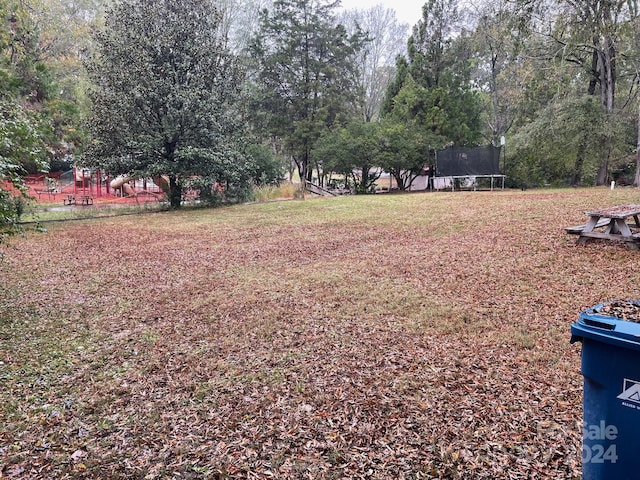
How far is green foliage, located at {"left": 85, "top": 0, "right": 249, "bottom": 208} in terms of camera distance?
11.5 meters

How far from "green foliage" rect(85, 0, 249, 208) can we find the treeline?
4 centimetres

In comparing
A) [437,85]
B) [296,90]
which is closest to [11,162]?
[296,90]

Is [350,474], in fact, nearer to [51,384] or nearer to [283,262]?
[51,384]

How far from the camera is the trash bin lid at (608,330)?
130 cm

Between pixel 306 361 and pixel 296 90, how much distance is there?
63.7ft

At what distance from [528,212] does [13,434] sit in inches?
334

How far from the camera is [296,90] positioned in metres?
20.3

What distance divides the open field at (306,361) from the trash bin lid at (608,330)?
2.53 ft

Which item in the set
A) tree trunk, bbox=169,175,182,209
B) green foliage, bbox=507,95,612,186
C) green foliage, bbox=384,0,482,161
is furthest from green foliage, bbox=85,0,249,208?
green foliage, bbox=507,95,612,186

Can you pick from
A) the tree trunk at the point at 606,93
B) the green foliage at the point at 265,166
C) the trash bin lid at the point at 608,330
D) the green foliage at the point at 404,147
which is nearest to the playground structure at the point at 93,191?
the green foliage at the point at 265,166

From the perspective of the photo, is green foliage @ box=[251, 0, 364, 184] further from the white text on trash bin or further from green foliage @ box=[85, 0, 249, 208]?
the white text on trash bin

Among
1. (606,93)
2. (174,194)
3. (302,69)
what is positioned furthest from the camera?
(302,69)

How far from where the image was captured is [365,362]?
2.81 meters

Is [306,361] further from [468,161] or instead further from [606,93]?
[606,93]
